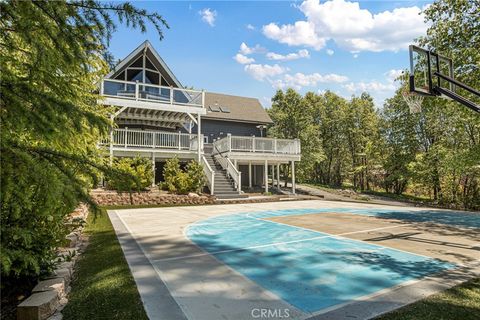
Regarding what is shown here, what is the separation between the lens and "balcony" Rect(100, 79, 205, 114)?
17250 mm

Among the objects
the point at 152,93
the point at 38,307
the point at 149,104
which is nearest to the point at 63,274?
the point at 38,307

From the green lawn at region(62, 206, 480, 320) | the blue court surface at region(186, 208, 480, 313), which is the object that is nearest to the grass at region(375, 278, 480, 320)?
the green lawn at region(62, 206, 480, 320)

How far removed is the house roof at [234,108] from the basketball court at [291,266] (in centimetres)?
1709

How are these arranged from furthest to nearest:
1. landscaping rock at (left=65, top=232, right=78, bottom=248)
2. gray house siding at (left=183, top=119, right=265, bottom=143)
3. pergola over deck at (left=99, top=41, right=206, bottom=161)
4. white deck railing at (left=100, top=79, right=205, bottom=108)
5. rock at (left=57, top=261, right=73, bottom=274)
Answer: gray house siding at (left=183, top=119, right=265, bottom=143) → white deck railing at (left=100, top=79, right=205, bottom=108) → pergola over deck at (left=99, top=41, right=206, bottom=161) → landscaping rock at (left=65, top=232, right=78, bottom=248) → rock at (left=57, top=261, right=73, bottom=274)

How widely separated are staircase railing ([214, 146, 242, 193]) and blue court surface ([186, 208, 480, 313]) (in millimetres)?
9690

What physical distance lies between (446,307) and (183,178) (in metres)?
14.1

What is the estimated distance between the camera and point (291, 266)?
17.4ft

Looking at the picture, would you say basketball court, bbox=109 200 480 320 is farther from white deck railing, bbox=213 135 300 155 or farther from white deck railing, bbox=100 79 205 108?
white deck railing, bbox=100 79 205 108

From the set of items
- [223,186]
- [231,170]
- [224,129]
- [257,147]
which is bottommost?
[223,186]

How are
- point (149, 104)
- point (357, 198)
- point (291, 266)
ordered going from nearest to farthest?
point (291, 266) → point (149, 104) → point (357, 198)

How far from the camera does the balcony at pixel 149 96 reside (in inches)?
679

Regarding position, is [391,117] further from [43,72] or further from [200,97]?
[43,72]

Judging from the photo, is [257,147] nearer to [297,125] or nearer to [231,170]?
[231,170]

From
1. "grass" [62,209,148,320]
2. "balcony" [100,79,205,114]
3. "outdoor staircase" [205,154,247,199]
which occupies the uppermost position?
"balcony" [100,79,205,114]
